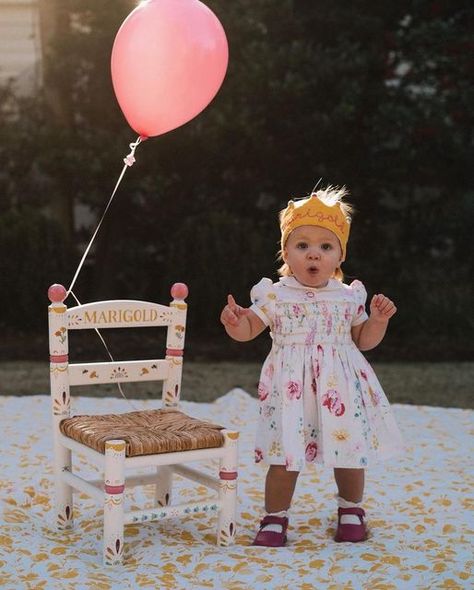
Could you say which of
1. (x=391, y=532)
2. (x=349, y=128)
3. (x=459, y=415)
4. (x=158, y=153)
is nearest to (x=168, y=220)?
(x=158, y=153)

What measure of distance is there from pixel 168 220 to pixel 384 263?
2.04 metres

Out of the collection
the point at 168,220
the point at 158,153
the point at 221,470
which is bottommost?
the point at 221,470

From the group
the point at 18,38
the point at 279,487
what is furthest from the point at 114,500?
the point at 18,38

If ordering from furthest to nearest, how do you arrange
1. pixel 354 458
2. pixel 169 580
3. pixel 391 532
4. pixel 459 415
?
pixel 459 415 < pixel 391 532 < pixel 354 458 < pixel 169 580

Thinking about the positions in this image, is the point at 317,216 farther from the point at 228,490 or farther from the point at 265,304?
the point at 228,490

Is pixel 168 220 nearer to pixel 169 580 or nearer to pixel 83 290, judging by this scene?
pixel 83 290

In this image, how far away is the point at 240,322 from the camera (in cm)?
310

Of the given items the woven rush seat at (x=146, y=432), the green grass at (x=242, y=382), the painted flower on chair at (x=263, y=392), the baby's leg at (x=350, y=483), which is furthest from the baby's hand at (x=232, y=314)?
the green grass at (x=242, y=382)

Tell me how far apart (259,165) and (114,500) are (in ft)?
20.0

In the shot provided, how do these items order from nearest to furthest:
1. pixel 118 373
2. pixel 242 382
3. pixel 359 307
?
Result: pixel 359 307
pixel 118 373
pixel 242 382

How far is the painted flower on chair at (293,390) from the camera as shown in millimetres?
3055

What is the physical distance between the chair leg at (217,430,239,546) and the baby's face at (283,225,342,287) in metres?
0.57

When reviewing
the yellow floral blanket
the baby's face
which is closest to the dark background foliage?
the yellow floral blanket

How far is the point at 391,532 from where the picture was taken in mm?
3318
